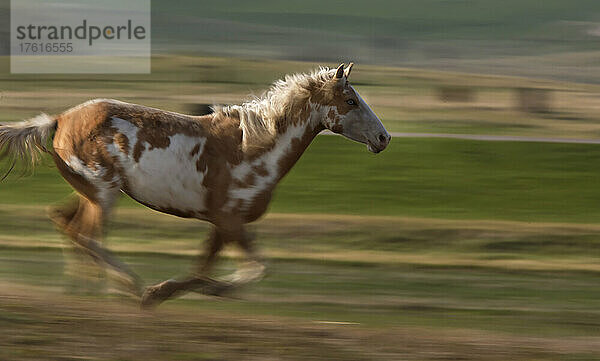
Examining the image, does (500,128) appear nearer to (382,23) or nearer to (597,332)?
(597,332)

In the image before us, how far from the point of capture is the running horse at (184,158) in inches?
307

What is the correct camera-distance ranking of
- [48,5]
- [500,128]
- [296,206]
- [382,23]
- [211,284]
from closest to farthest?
[211,284], [296,206], [500,128], [48,5], [382,23]

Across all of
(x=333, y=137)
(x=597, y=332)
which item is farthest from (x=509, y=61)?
(x=597, y=332)

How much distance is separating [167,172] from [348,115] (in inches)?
59.2

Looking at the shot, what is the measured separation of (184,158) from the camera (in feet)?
25.7

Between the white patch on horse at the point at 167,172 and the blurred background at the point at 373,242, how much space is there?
0.83 metres

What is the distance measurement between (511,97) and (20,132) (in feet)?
89.0

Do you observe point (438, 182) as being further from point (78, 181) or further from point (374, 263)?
point (78, 181)

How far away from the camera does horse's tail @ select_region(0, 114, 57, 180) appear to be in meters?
7.99

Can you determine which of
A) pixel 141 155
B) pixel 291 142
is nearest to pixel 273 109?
pixel 291 142

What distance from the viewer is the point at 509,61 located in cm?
5509

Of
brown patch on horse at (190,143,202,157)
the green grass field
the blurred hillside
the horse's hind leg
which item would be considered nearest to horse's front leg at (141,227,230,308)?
the horse's hind leg

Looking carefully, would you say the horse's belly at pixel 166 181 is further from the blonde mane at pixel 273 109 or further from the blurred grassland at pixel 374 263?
the blurred grassland at pixel 374 263

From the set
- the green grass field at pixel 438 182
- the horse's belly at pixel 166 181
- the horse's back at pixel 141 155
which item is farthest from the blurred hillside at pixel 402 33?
the horse's belly at pixel 166 181
